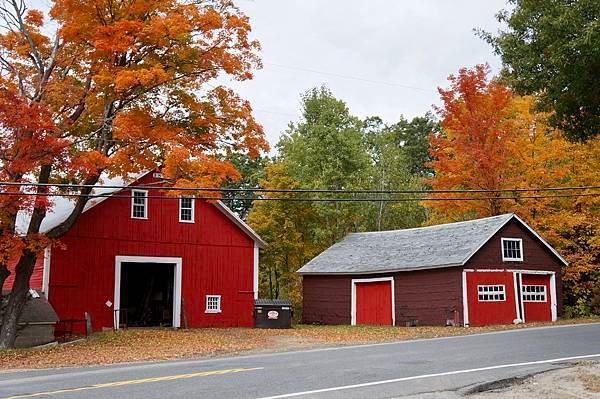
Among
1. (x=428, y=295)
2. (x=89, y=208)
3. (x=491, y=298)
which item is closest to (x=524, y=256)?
(x=491, y=298)

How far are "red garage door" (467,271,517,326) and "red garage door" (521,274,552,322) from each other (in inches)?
38.1

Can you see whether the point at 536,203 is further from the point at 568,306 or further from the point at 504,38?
the point at 504,38

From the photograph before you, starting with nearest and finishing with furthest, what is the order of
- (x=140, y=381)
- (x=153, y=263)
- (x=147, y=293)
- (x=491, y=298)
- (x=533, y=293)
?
(x=140, y=381)
(x=153, y=263)
(x=491, y=298)
(x=533, y=293)
(x=147, y=293)

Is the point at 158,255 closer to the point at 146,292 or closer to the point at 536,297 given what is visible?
the point at 146,292

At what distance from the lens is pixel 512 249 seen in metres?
30.2

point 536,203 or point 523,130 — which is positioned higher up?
point 523,130

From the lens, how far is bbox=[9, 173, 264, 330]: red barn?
2572 cm

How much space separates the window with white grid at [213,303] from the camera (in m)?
28.7

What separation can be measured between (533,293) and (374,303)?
24.1 ft

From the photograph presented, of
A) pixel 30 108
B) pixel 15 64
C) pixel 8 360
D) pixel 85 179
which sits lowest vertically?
pixel 8 360

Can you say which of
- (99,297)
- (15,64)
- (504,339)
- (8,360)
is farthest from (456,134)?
(8,360)

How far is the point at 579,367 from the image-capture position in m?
12.5

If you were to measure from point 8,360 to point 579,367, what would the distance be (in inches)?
552

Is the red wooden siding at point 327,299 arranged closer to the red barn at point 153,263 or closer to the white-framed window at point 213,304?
the red barn at point 153,263
